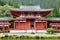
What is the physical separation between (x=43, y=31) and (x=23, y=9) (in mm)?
6368

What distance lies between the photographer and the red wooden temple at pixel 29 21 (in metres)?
41.2

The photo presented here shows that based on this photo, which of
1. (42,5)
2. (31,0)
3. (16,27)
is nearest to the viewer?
(16,27)

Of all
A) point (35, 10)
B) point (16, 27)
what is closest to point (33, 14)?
point (35, 10)

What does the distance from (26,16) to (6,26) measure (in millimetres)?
4300

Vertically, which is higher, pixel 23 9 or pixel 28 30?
pixel 23 9

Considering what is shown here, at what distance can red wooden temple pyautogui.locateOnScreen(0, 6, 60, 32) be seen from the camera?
41.2 m

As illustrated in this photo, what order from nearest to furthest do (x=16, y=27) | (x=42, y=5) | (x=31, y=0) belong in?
(x=16, y=27), (x=42, y=5), (x=31, y=0)

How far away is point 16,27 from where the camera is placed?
42.3 meters

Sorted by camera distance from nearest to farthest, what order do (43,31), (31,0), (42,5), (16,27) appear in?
1. (43,31)
2. (16,27)
3. (42,5)
4. (31,0)

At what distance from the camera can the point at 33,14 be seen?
43.2m

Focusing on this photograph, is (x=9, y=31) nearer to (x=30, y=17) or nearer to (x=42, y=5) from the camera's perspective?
(x=30, y=17)

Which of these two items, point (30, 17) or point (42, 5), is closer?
point (30, 17)

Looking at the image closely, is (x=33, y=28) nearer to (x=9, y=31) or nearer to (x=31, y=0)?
(x=9, y=31)

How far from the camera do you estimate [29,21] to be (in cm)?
4281
